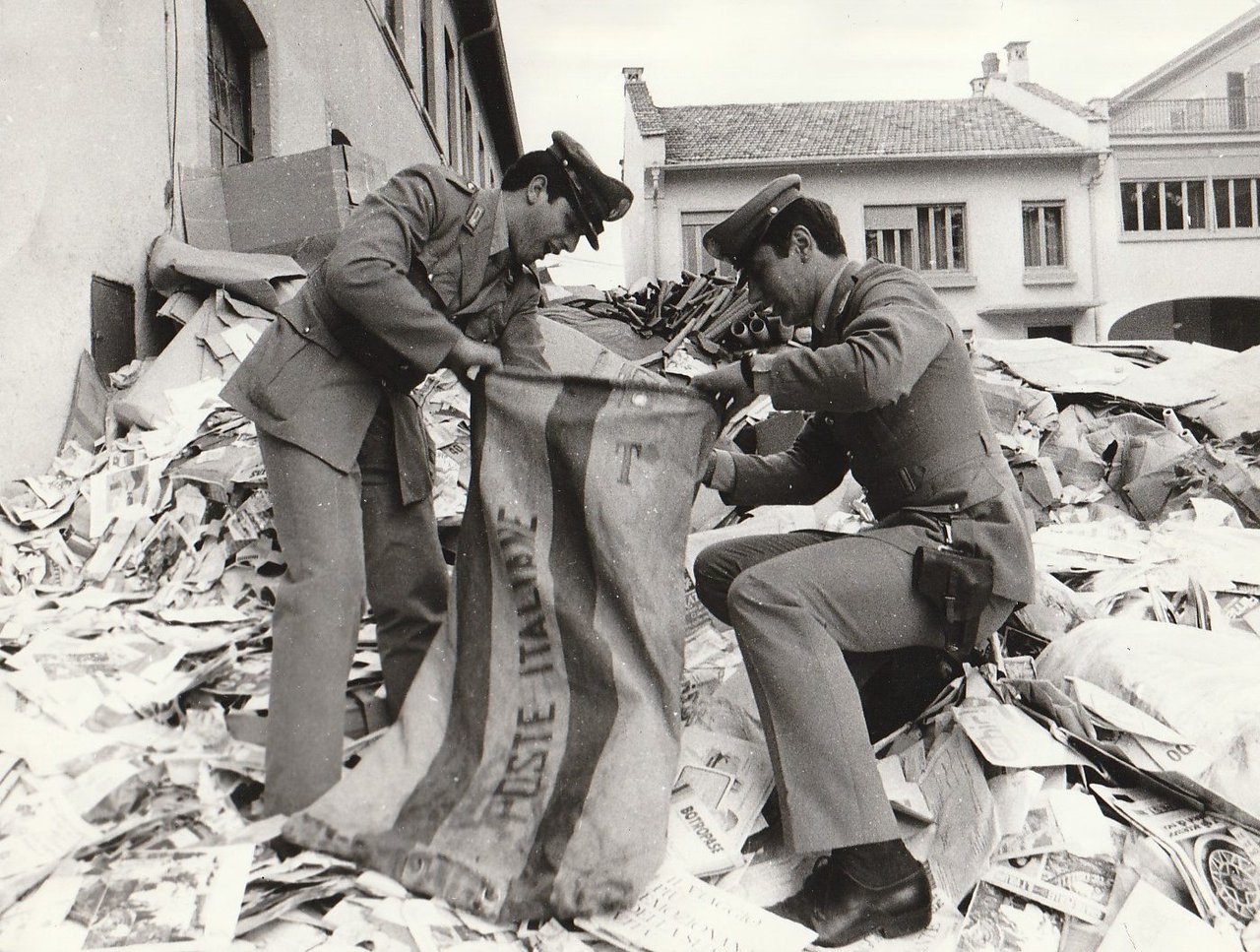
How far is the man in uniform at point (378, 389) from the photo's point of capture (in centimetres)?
246

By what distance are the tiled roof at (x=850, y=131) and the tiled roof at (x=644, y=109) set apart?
0.32 feet

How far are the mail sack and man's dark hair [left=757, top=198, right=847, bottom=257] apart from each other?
0.50 m

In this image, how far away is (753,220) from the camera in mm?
2605

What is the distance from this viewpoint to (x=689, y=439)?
2.58 metres

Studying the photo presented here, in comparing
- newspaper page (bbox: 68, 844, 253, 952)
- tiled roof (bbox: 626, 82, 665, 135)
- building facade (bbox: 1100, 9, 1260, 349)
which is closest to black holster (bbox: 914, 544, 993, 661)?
newspaper page (bbox: 68, 844, 253, 952)

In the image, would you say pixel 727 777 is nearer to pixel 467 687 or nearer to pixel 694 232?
pixel 467 687

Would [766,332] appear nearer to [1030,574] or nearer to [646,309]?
[1030,574]

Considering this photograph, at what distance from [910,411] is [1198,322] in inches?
970

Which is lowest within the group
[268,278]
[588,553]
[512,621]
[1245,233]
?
[512,621]

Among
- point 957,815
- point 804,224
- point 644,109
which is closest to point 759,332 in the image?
point 804,224

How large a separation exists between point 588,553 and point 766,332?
0.93 metres

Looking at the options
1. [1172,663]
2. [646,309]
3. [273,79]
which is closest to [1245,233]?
[646,309]

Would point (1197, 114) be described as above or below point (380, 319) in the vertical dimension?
above

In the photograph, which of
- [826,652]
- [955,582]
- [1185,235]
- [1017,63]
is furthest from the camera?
[1017,63]
